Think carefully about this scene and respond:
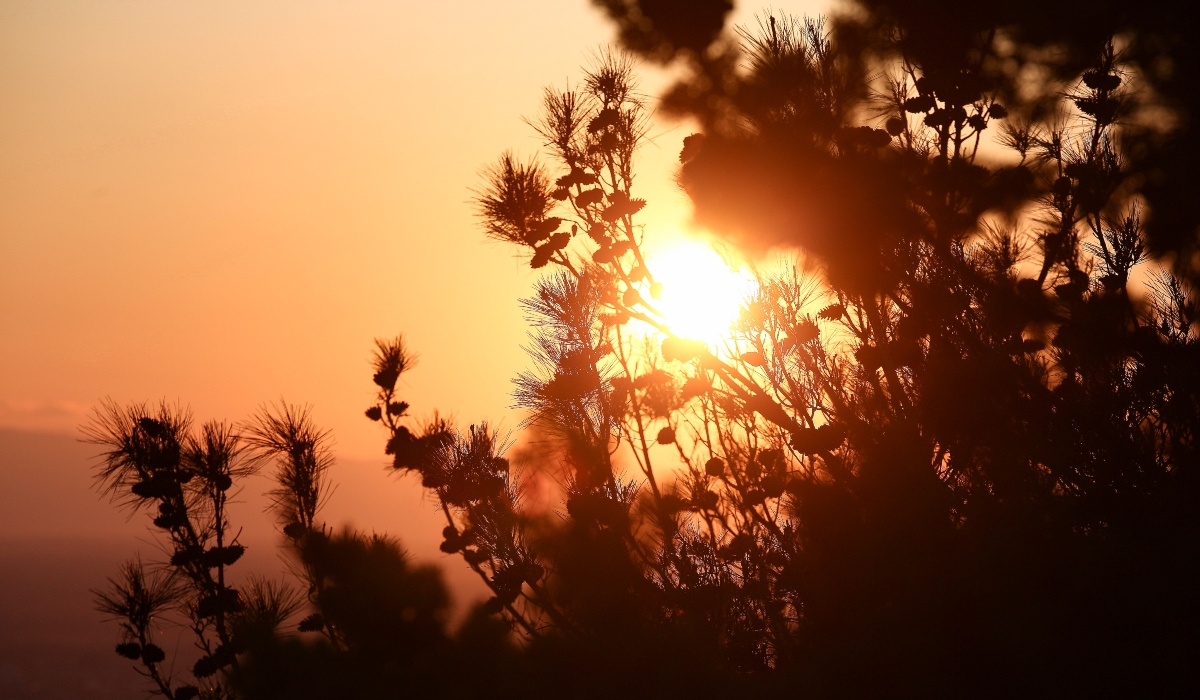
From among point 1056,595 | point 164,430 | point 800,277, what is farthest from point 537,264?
point 1056,595

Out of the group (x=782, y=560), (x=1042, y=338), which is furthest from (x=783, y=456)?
(x=1042, y=338)

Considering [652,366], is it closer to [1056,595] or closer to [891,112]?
[891,112]

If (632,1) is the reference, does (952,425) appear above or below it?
below

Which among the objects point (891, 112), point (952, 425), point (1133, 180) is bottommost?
point (952, 425)

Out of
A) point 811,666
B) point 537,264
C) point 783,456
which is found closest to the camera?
point 811,666

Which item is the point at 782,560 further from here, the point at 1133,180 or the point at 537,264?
the point at 1133,180

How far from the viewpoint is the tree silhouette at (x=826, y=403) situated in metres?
4.84

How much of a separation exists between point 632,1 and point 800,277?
7.89 feet

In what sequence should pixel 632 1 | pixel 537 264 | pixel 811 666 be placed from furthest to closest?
pixel 632 1 < pixel 537 264 < pixel 811 666

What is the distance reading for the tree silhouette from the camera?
484 cm

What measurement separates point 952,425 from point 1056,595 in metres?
1.47

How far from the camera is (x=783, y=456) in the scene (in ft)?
18.2

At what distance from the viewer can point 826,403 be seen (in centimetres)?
569

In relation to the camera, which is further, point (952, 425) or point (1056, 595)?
point (952, 425)
